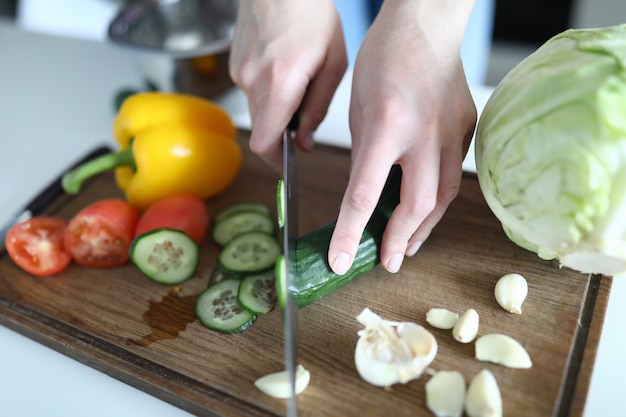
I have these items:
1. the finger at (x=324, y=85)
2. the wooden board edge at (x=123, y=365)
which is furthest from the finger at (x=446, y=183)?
the wooden board edge at (x=123, y=365)

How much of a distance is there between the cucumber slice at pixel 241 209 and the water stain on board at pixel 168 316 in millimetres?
304

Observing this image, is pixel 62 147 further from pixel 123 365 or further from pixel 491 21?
pixel 491 21

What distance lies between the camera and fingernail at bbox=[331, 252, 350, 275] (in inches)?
56.8

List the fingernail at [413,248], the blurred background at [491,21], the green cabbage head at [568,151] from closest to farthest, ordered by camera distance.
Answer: the green cabbage head at [568,151] → the fingernail at [413,248] → the blurred background at [491,21]

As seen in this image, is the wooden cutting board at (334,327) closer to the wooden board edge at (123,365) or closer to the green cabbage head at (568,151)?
the wooden board edge at (123,365)

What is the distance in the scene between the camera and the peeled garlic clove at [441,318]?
144 cm

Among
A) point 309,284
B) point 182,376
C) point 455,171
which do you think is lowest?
point 182,376

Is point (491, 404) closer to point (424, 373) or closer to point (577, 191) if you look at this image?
point (424, 373)

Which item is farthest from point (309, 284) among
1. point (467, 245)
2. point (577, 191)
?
point (577, 191)

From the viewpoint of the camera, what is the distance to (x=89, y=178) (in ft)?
6.93

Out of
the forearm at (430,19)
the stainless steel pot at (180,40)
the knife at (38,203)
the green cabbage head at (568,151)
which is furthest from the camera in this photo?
the stainless steel pot at (180,40)

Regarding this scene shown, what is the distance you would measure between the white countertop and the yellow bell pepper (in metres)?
0.39

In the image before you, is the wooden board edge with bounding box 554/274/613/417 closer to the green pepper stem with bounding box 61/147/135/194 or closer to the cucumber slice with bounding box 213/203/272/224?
the cucumber slice with bounding box 213/203/272/224

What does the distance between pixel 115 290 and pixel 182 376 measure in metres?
0.39
